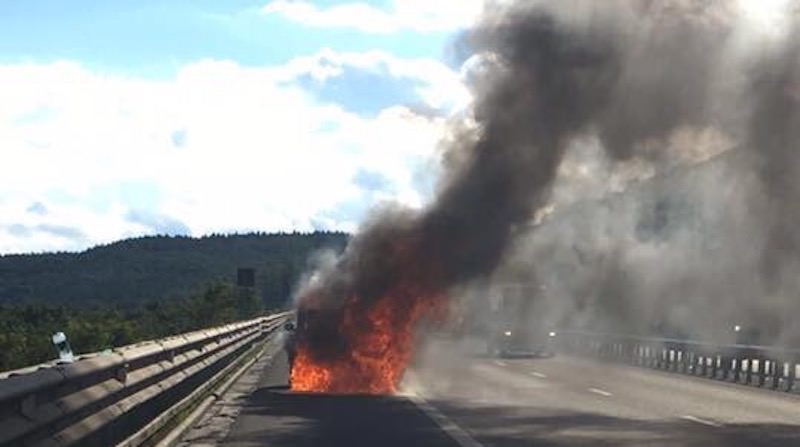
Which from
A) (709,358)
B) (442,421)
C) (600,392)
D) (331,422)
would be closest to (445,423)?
(442,421)

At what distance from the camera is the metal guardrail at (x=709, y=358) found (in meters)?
31.1

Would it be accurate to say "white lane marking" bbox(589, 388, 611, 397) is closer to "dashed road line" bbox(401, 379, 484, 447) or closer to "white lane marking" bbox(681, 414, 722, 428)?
"dashed road line" bbox(401, 379, 484, 447)

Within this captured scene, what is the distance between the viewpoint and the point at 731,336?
196ft

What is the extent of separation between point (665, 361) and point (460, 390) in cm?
1560

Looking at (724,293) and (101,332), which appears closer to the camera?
(724,293)

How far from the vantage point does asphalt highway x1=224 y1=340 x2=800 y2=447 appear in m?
16.3

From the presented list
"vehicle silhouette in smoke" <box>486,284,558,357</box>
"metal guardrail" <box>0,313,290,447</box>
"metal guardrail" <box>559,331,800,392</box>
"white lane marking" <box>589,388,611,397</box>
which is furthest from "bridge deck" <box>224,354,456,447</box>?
"vehicle silhouette in smoke" <box>486,284,558,357</box>

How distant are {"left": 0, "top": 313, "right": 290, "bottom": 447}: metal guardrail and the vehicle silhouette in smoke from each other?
30679 mm

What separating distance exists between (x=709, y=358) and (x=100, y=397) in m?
28.8

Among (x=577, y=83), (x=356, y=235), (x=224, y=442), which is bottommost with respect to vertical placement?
(x=224, y=442)

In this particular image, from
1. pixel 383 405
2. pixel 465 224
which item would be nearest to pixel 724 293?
pixel 465 224

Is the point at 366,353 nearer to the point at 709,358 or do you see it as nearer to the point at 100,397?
the point at 100,397

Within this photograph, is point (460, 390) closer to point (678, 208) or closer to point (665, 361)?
point (665, 361)

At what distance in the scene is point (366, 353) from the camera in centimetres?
2475
